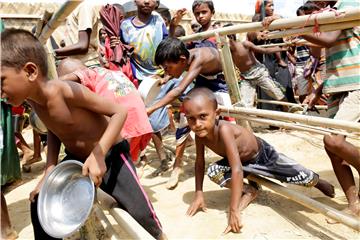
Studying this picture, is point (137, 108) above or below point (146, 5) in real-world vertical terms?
below

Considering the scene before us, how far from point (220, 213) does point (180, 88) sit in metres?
1.05

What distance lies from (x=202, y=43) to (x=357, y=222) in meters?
2.41

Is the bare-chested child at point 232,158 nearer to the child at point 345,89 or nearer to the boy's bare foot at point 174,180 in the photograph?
the child at point 345,89

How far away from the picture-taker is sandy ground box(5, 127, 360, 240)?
87.9 inches

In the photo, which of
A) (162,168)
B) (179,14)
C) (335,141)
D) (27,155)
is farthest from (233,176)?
(27,155)

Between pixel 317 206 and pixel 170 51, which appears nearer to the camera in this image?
pixel 317 206

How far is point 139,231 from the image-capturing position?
1.31m

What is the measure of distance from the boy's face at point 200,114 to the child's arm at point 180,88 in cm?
47

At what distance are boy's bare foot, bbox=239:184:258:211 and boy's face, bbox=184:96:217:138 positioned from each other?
61cm

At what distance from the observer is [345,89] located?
2338 mm

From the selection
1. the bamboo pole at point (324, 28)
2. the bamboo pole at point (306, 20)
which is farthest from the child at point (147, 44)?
the bamboo pole at point (324, 28)

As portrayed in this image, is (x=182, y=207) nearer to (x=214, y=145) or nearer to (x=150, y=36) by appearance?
(x=214, y=145)

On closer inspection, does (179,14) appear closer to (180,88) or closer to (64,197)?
(180,88)

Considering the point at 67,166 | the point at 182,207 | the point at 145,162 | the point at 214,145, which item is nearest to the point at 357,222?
the point at 214,145
